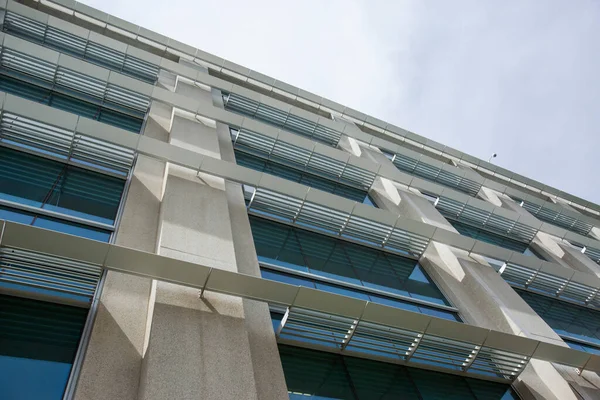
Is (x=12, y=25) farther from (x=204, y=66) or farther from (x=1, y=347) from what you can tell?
(x=1, y=347)

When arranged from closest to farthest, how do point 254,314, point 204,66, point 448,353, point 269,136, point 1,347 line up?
point 1,347 < point 254,314 < point 448,353 < point 269,136 < point 204,66

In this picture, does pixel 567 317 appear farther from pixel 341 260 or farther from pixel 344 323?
pixel 344 323

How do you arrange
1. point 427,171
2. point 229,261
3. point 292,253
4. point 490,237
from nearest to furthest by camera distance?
point 229,261 < point 292,253 < point 490,237 < point 427,171

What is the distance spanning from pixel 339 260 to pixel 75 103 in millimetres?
10143

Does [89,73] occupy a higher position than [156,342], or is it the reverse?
[89,73]

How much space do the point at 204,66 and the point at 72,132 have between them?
40.2 feet

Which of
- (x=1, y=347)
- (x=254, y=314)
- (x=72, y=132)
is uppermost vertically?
(x=72, y=132)

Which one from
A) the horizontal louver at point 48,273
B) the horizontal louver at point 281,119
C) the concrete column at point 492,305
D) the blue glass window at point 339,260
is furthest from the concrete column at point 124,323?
the horizontal louver at point 281,119

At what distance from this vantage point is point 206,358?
725 centimetres

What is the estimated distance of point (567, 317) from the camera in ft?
52.0

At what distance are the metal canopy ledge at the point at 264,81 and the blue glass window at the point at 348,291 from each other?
48.4 feet

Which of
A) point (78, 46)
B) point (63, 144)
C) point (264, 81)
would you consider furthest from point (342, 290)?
point (264, 81)

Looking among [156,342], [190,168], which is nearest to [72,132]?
[190,168]

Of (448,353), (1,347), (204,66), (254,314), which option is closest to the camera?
(1,347)
